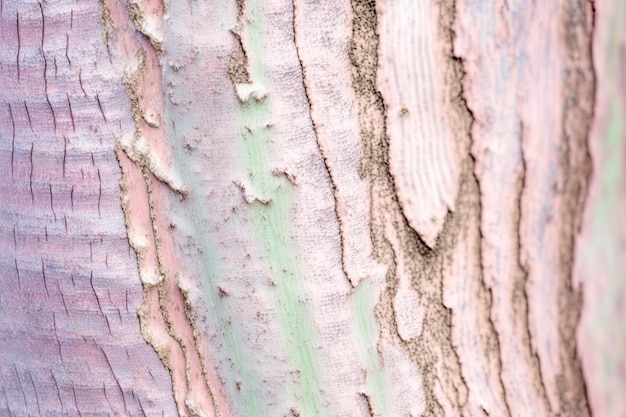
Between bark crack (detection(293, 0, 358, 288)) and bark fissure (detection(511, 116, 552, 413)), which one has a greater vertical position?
bark crack (detection(293, 0, 358, 288))

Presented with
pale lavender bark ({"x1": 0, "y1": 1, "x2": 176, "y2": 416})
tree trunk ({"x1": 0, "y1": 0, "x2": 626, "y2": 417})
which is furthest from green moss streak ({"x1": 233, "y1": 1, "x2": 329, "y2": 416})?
pale lavender bark ({"x1": 0, "y1": 1, "x2": 176, "y2": 416})

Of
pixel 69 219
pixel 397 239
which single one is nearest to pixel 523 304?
pixel 397 239

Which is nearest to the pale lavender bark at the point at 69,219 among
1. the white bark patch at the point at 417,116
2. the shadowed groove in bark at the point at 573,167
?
the white bark patch at the point at 417,116

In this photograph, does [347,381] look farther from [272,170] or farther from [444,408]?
[272,170]

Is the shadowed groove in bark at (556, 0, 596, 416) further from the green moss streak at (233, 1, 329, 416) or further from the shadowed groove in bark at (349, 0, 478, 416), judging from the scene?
the green moss streak at (233, 1, 329, 416)

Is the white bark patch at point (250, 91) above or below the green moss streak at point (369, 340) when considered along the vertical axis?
above

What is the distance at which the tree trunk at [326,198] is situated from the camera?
1.99 ft

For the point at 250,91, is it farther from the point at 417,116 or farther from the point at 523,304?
the point at 523,304

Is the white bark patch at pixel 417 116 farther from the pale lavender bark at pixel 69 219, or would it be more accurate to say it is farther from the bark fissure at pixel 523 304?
the pale lavender bark at pixel 69 219

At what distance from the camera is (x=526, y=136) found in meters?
0.61

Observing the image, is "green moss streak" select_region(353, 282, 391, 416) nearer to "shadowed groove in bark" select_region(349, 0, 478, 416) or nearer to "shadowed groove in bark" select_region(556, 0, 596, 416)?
"shadowed groove in bark" select_region(349, 0, 478, 416)

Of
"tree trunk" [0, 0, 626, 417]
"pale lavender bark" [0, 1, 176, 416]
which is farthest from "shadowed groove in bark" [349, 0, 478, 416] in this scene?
"pale lavender bark" [0, 1, 176, 416]

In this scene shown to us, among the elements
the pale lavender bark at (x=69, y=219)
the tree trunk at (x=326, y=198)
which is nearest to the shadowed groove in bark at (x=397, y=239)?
the tree trunk at (x=326, y=198)

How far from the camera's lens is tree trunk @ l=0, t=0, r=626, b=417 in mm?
605
